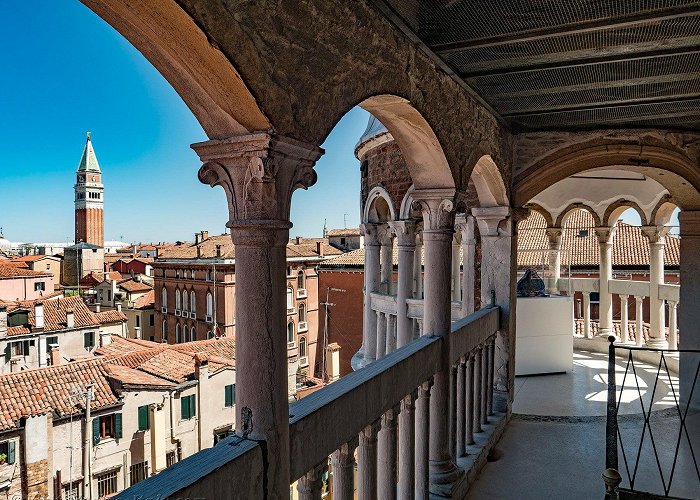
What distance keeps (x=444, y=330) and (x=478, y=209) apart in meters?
2.04

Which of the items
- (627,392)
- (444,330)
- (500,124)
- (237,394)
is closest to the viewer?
(237,394)

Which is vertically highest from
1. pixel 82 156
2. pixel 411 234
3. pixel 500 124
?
pixel 82 156

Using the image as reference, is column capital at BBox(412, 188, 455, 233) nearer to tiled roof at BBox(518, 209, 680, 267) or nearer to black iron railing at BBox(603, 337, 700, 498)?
black iron railing at BBox(603, 337, 700, 498)

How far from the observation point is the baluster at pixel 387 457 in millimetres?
2510

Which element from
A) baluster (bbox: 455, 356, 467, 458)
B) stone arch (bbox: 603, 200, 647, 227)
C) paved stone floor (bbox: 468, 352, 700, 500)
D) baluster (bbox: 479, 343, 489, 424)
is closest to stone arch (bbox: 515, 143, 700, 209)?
baluster (bbox: 479, 343, 489, 424)

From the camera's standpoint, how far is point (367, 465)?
2.31m

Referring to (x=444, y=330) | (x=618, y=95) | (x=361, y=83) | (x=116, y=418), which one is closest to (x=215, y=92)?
(x=361, y=83)

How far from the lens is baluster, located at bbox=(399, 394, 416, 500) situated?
2746mm

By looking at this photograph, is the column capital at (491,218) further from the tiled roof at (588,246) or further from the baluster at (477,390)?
the tiled roof at (588,246)

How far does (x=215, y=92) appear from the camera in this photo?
1.55 meters

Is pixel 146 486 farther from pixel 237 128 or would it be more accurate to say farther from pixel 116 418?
pixel 116 418

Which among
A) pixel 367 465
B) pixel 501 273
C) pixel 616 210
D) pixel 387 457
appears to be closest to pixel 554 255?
pixel 616 210

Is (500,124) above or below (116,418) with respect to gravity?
above

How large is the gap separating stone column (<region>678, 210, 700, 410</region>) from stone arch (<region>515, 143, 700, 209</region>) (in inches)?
7.8
